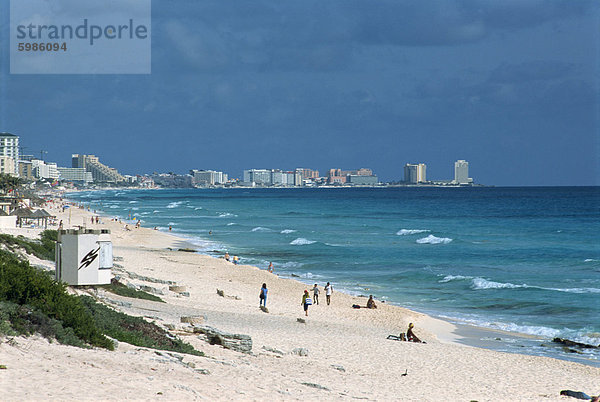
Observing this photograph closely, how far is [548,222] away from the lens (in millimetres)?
78750

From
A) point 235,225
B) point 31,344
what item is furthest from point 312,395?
point 235,225

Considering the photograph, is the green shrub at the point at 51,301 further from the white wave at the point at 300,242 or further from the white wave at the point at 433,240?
the white wave at the point at 433,240

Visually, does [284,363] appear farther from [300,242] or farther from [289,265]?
[300,242]

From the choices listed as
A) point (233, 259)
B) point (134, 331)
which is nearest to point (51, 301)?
point (134, 331)

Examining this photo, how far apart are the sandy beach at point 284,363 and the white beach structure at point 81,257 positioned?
1959mm

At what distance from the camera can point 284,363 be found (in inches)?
502

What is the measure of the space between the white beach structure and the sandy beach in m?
1.96

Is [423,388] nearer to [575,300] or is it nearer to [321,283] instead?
→ [575,300]

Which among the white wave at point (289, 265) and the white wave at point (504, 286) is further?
the white wave at point (289, 265)

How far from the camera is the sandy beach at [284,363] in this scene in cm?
859

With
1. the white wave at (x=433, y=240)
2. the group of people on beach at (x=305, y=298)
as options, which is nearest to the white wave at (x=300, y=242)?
the white wave at (x=433, y=240)

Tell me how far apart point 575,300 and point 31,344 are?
24.6 meters

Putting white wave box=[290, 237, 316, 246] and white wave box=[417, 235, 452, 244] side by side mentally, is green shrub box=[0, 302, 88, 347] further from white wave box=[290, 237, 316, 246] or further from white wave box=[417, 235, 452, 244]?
white wave box=[417, 235, 452, 244]

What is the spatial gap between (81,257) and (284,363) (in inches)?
202
